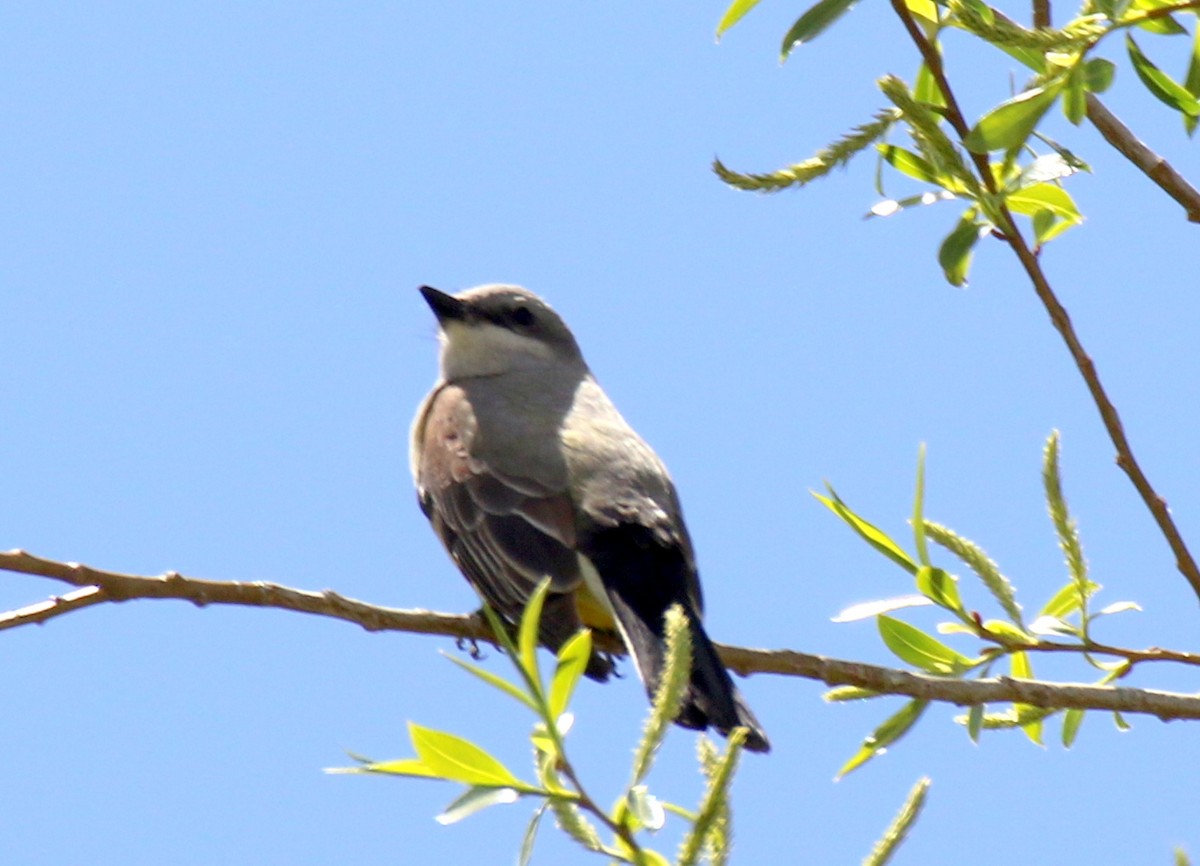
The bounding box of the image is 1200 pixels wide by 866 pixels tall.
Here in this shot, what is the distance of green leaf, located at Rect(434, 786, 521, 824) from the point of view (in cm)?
183

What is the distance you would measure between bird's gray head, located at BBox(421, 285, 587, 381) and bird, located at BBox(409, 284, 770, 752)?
178 millimetres

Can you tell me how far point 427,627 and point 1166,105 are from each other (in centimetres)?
189

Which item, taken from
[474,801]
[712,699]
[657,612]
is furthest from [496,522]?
[474,801]

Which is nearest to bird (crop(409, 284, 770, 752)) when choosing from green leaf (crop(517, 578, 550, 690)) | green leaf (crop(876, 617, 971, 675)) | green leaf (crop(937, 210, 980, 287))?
green leaf (crop(876, 617, 971, 675))

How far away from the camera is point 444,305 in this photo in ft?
22.6

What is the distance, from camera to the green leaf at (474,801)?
1.83 meters

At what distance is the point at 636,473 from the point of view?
5352 mm

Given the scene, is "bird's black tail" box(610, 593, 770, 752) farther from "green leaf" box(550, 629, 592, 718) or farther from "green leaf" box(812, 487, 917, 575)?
"green leaf" box(550, 629, 592, 718)

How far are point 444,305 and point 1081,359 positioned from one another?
468 cm

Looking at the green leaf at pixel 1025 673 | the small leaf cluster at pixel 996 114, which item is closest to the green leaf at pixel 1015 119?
the small leaf cluster at pixel 996 114

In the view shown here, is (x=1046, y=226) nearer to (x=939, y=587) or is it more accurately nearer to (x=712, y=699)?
(x=939, y=587)

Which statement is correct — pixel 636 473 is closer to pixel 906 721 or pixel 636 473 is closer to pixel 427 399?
pixel 427 399

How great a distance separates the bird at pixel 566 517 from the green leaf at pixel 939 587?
3.14 feet

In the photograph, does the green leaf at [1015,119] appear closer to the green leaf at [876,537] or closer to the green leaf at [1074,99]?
the green leaf at [1074,99]
